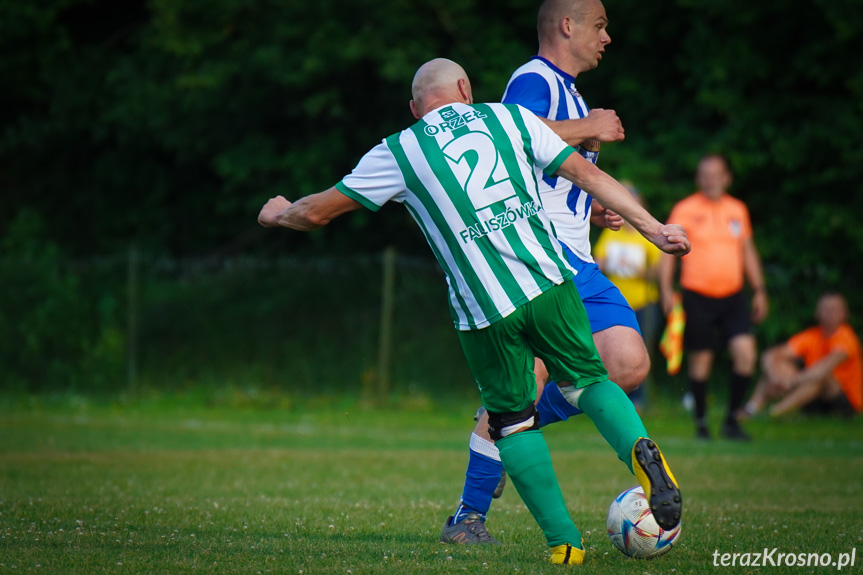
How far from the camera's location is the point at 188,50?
57.3 ft

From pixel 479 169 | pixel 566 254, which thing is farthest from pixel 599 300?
pixel 479 169

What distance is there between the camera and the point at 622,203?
4.16 meters

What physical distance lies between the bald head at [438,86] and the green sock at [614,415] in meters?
1.34

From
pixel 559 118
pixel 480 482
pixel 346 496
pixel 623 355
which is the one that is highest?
pixel 559 118

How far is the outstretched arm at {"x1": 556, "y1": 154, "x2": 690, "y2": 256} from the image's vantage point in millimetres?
4121

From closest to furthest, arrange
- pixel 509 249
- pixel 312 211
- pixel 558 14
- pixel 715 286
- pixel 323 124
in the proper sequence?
A: 1. pixel 509 249
2. pixel 312 211
3. pixel 558 14
4. pixel 715 286
5. pixel 323 124

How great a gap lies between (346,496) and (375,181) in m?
2.89

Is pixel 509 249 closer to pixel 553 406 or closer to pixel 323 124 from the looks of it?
pixel 553 406

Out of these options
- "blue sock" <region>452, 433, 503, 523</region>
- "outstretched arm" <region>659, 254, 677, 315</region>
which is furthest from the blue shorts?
"outstretched arm" <region>659, 254, 677, 315</region>

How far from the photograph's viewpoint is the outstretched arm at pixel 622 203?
13.5 feet

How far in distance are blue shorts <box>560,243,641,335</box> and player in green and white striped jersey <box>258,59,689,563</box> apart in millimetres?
628

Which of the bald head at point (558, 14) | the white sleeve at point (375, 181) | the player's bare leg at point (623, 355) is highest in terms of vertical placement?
the bald head at point (558, 14)

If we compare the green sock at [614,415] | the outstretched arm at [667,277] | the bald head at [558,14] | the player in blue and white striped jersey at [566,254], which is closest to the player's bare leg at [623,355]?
the player in blue and white striped jersey at [566,254]

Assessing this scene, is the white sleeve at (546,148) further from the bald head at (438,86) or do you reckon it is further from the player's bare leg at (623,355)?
the player's bare leg at (623,355)
